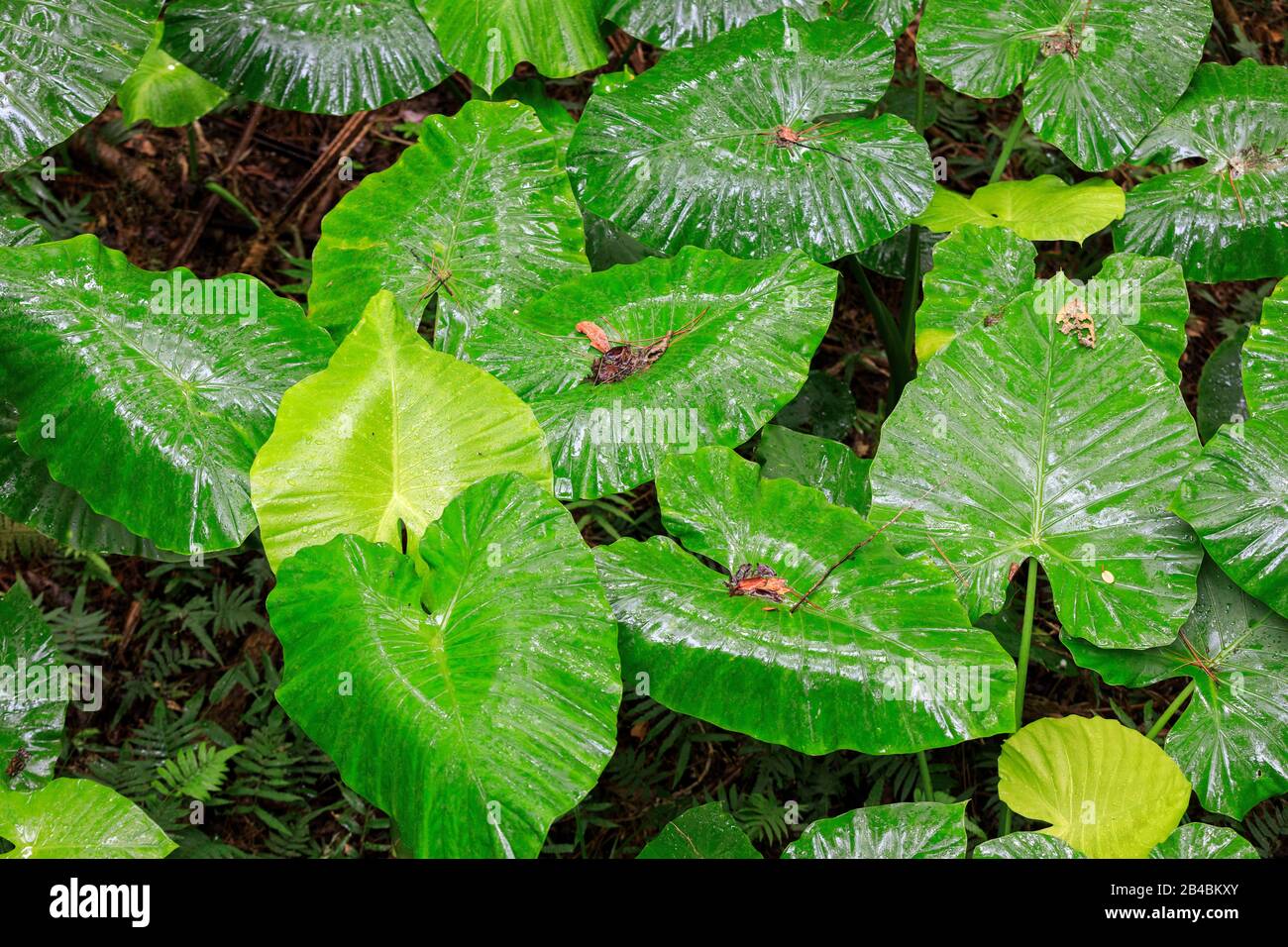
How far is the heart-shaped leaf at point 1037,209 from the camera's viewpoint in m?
2.12

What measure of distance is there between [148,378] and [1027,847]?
60.4 inches

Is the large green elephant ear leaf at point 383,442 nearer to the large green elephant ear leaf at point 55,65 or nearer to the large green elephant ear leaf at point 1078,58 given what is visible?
the large green elephant ear leaf at point 55,65

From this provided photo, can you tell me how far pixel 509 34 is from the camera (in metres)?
2.24

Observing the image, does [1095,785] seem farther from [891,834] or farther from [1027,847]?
[891,834]

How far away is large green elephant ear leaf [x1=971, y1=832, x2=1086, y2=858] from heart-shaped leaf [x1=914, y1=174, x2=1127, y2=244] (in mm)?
1146

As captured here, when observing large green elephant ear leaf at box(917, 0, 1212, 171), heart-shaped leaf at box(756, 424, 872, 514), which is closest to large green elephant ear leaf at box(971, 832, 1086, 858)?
heart-shaped leaf at box(756, 424, 872, 514)

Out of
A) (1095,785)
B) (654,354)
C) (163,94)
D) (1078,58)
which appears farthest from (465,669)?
(163,94)

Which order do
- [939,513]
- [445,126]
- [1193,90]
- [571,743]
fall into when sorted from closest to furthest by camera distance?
[571,743] < [939,513] < [445,126] < [1193,90]

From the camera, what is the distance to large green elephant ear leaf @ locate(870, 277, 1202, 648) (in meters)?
1.69

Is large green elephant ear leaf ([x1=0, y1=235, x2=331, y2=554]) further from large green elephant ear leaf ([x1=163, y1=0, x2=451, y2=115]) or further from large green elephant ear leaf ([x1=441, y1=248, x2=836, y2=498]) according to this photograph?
large green elephant ear leaf ([x1=163, y1=0, x2=451, y2=115])
